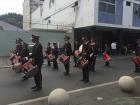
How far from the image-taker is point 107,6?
3084 cm

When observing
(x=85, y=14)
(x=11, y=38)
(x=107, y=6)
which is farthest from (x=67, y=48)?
(x=107, y=6)

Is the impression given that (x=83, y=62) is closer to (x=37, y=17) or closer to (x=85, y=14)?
(x=85, y=14)

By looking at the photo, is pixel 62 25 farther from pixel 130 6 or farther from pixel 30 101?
pixel 30 101

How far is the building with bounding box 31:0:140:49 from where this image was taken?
30078 mm

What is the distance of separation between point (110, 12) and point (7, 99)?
23.6 meters

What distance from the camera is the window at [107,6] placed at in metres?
30.2

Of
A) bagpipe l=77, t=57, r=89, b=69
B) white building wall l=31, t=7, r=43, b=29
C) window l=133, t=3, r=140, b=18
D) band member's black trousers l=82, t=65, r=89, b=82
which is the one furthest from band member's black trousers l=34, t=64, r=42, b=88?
white building wall l=31, t=7, r=43, b=29

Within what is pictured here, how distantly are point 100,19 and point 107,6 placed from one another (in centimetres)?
197

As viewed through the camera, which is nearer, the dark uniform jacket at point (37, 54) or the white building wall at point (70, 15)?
the dark uniform jacket at point (37, 54)

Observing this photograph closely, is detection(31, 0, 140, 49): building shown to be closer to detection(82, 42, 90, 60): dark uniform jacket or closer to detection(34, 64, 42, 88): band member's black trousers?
detection(82, 42, 90, 60): dark uniform jacket

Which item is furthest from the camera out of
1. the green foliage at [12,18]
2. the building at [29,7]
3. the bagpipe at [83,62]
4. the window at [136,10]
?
the green foliage at [12,18]

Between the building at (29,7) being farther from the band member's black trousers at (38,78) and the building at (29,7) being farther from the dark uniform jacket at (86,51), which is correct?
the band member's black trousers at (38,78)

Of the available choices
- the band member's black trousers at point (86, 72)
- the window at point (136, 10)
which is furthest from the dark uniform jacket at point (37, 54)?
the window at point (136, 10)

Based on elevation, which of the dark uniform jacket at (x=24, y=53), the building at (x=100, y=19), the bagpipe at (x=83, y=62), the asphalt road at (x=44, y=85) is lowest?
the asphalt road at (x=44, y=85)
